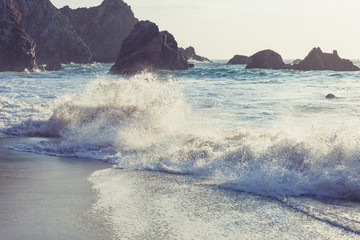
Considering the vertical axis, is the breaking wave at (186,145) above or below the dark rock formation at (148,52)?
below

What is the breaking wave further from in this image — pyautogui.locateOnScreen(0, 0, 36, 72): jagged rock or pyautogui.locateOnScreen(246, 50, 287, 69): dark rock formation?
pyautogui.locateOnScreen(246, 50, 287, 69): dark rock formation

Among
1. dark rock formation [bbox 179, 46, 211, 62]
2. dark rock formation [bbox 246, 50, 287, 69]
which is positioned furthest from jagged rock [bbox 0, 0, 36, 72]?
dark rock formation [bbox 179, 46, 211, 62]

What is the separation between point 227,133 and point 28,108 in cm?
768

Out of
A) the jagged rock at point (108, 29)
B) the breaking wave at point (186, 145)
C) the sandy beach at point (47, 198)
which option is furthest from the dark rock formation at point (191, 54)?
the sandy beach at point (47, 198)

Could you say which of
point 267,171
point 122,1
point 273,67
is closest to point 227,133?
point 267,171

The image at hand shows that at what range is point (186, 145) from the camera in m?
7.84

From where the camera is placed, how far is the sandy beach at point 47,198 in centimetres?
383

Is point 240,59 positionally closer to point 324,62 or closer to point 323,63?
point 324,62

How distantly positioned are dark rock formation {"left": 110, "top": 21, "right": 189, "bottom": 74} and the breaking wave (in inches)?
1690

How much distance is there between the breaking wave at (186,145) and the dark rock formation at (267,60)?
155 feet

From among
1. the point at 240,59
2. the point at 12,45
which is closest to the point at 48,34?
the point at 12,45

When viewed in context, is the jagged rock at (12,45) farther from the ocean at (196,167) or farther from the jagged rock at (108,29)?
the jagged rock at (108,29)

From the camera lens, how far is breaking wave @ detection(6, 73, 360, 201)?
17.8 ft

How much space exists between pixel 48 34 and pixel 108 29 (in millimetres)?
45144
